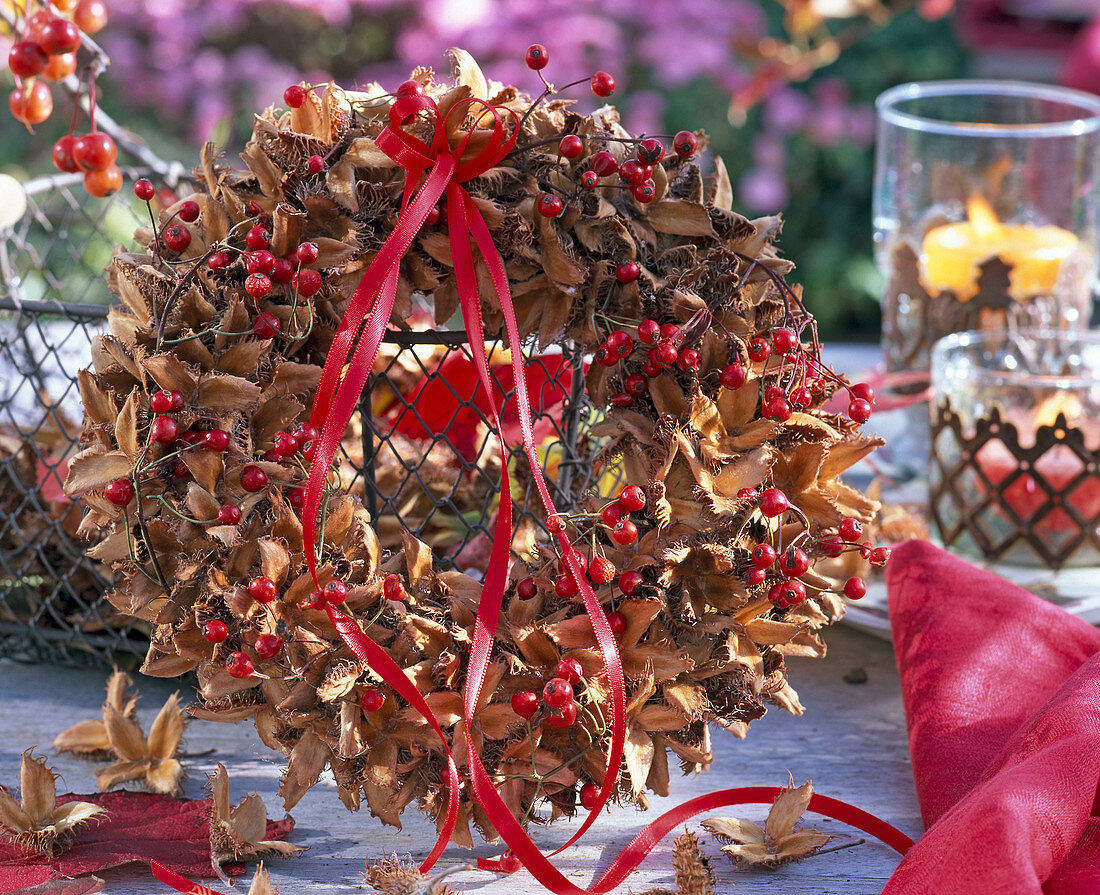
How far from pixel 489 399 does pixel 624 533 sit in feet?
0.31

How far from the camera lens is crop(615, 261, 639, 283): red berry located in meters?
0.58

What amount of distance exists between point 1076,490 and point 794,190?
234 cm

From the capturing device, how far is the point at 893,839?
61 centimetres

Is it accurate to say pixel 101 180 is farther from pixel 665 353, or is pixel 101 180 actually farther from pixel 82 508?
pixel 665 353

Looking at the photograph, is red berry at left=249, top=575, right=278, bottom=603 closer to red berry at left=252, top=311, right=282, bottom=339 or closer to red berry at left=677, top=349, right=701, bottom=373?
red berry at left=252, top=311, right=282, bottom=339

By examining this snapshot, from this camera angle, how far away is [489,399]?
0.56m

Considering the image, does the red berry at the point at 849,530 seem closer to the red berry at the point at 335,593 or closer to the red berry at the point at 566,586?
the red berry at the point at 566,586

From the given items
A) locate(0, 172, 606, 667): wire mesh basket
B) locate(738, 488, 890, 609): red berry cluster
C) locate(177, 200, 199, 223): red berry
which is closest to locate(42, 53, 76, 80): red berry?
locate(0, 172, 606, 667): wire mesh basket

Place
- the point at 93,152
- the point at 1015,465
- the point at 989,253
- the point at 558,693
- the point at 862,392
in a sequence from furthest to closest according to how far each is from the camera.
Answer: the point at 989,253 → the point at 1015,465 → the point at 93,152 → the point at 862,392 → the point at 558,693

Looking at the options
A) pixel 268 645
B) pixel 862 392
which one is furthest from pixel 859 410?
pixel 268 645

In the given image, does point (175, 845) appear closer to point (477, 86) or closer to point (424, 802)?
point (424, 802)

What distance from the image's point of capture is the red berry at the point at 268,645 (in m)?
0.54

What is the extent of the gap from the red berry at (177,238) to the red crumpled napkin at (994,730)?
469 mm

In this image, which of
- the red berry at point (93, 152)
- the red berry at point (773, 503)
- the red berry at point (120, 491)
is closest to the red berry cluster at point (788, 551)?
the red berry at point (773, 503)
